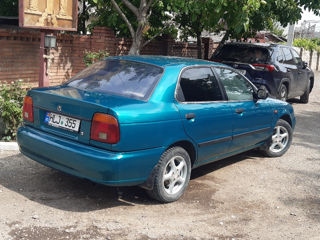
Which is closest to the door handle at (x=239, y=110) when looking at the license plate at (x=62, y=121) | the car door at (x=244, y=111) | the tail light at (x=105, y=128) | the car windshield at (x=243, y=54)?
the car door at (x=244, y=111)

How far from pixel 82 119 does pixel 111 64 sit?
1.16 meters

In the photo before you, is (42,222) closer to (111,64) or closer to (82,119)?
(82,119)

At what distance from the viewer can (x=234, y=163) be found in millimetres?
6586

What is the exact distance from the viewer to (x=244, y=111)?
5.79 meters

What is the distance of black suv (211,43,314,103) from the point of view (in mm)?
10492

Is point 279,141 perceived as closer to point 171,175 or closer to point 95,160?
point 171,175

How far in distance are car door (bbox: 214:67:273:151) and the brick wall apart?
544 centimetres

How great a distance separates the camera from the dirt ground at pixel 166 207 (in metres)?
4.07

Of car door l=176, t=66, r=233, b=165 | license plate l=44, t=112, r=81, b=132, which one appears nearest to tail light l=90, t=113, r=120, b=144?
license plate l=44, t=112, r=81, b=132

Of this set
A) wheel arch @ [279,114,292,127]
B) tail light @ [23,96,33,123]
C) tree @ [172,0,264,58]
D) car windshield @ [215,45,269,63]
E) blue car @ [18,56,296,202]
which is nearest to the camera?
blue car @ [18,56,296,202]

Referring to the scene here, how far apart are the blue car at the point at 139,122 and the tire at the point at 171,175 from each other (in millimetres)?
11

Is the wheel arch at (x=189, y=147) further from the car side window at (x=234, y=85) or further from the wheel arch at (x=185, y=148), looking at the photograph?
the car side window at (x=234, y=85)

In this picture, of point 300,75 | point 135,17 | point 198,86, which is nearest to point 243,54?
point 300,75

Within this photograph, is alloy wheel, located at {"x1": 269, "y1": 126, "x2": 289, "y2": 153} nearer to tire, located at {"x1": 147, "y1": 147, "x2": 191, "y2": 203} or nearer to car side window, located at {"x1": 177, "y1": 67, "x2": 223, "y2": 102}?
car side window, located at {"x1": 177, "y1": 67, "x2": 223, "y2": 102}
